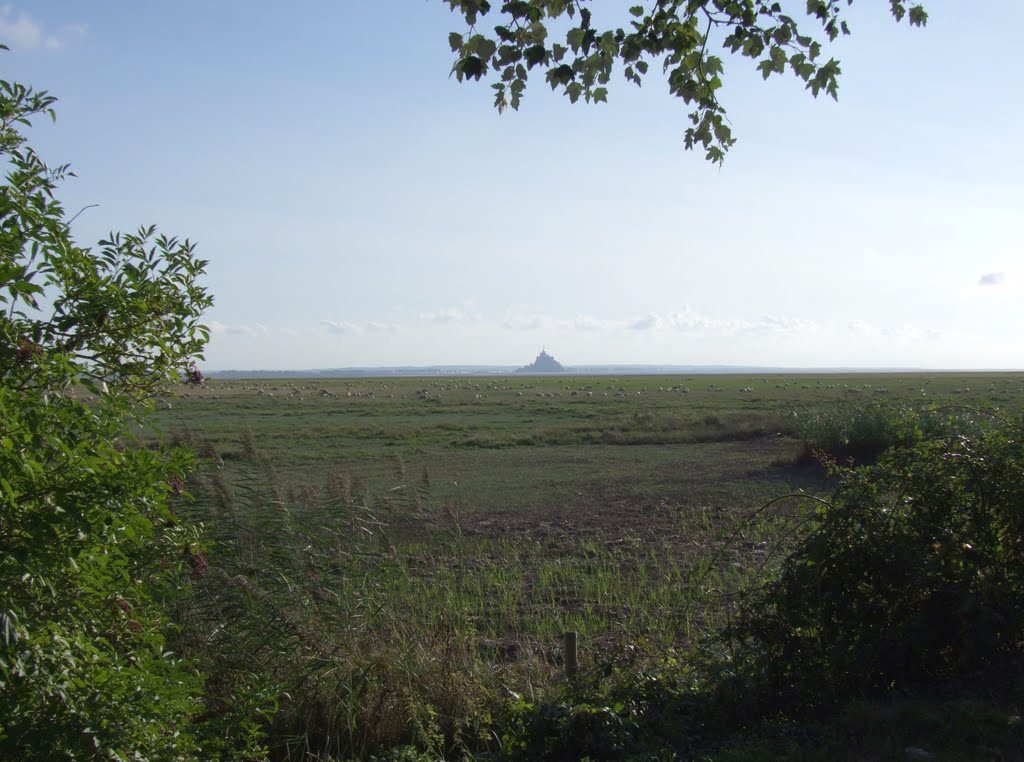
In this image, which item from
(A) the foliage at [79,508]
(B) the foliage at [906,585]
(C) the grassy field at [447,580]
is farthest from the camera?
(C) the grassy field at [447,580]

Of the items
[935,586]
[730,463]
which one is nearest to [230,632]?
[935,586]

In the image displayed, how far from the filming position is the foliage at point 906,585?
17.0ft

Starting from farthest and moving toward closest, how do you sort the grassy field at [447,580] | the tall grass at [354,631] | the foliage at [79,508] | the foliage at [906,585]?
1. the grassy field at [447,580]
2. the tall grass at [354,631]
3. the foliage at [906,585]
4. the foliage at [79,508]

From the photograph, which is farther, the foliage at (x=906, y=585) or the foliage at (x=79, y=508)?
the foliage at (x=906, y=585)

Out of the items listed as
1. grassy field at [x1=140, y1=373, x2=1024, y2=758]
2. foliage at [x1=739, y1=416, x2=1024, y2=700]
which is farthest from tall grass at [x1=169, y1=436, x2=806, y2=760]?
foliage at [x1=739, y1=416, x2=1024, y2=700]

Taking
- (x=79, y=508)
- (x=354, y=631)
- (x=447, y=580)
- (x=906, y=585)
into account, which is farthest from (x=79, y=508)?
(x=447, y=580)

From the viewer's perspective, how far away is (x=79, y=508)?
118 inches

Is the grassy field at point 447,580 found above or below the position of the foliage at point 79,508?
below

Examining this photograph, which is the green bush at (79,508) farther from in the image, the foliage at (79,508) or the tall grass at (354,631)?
the tall grass at (354,631)

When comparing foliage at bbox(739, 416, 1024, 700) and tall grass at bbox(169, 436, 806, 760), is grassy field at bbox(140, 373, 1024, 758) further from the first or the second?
foliage at bbox(739, 416, 1024, 700)

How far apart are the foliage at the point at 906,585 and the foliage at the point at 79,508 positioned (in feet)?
11.8

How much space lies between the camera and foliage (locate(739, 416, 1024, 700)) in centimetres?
519

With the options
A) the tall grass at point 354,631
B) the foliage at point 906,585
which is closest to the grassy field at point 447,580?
the tall grass at point 354,631

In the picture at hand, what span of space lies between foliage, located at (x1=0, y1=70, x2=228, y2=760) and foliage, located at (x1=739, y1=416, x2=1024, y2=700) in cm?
361
